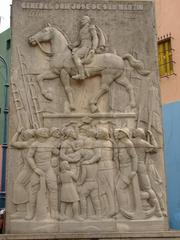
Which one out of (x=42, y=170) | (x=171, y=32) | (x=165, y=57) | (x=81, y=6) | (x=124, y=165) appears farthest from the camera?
(x=165, y=57)

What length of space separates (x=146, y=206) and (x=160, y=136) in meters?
1.20

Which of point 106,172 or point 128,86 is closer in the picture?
point 106,172

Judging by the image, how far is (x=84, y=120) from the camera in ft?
20.2

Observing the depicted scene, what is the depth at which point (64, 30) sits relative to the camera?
6.59 metres

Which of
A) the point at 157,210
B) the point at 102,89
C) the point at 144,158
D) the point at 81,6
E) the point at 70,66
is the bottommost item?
the point at 157,210

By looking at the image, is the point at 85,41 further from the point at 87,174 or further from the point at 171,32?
the point at 171,32

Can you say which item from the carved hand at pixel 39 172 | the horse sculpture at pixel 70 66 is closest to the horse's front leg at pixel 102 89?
the horse sculpture at pixel 70 66

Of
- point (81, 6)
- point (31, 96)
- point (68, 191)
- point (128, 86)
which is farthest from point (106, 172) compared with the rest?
point (81, 6)

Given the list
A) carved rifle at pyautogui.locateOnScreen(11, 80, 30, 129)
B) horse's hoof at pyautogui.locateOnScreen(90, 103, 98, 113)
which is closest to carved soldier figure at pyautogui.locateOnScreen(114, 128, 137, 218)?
horse's hoof at pyautogui.locateOnScreen(90, 103, 98, 113)

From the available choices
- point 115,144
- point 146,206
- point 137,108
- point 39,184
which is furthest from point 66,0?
point 146,206

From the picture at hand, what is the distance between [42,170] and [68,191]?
533 millimetres

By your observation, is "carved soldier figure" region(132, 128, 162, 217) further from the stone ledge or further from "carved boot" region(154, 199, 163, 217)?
the stone ledge

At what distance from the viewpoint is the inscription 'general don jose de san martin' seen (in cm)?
662

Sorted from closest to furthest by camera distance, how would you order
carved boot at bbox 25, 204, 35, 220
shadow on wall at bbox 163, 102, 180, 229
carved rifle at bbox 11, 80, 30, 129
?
carved boot at bbox 25, 204, 35, 220
carved rifle at bbox 11, 80, 30, 129
shadow on wall at bbox 163, 102, 180, 229
